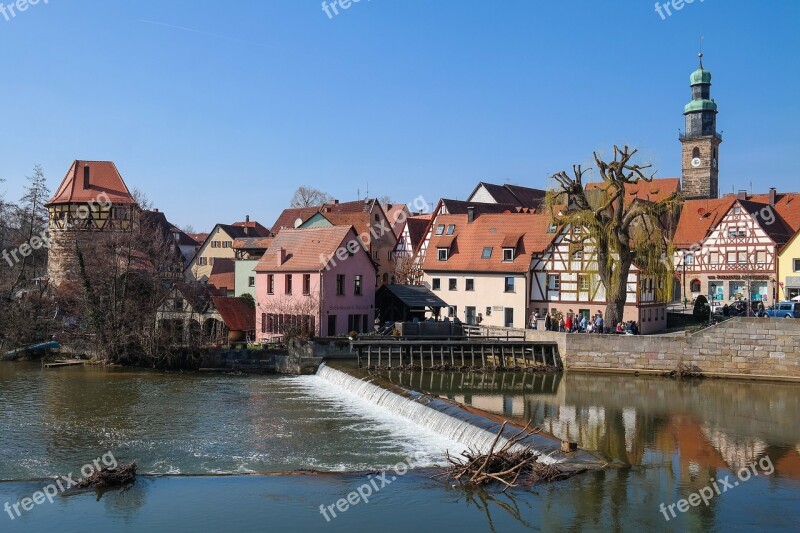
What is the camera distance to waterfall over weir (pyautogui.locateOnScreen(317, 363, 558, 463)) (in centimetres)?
2075

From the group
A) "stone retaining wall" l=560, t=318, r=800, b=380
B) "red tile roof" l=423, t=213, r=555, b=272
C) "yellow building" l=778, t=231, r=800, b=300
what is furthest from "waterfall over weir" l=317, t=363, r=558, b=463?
"yellow building" l=778, t=231, r=800, b=300

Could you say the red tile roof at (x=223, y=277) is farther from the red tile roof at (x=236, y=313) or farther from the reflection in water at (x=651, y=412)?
the reflection in water at (x=651, y=412)

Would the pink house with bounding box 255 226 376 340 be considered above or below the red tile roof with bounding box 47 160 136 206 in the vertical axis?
below

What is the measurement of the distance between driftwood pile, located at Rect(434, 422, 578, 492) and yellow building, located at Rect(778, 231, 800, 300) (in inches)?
1649

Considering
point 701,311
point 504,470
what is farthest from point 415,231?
point 504,470

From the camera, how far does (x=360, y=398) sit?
3000 centimetres

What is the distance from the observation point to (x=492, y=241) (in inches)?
2110

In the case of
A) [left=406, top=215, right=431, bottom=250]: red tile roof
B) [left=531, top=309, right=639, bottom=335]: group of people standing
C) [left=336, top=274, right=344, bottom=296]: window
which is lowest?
[left=531, top=309, right=639, bottom=335]: group of people standing

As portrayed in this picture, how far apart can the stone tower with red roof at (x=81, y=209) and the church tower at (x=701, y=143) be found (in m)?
65.1

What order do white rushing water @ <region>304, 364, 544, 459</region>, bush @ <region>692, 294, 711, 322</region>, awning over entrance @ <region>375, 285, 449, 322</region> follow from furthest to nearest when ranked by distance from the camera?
awning over entrance @ <region>375, 285, 449, 322</region> → bush @ <region>692, 294, 711, 322</region> → white rushing water @ <region>304, 364, 544, 459</region>

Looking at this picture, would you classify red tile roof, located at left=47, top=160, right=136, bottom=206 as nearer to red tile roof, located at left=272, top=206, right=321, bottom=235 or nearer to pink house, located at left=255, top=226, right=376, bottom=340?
pink house, located at left=255, top=226, right=376, bottom=340

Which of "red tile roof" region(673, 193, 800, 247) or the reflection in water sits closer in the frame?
the reflection in water

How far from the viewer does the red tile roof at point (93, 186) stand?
57.3 m

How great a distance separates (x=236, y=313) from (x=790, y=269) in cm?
3575
